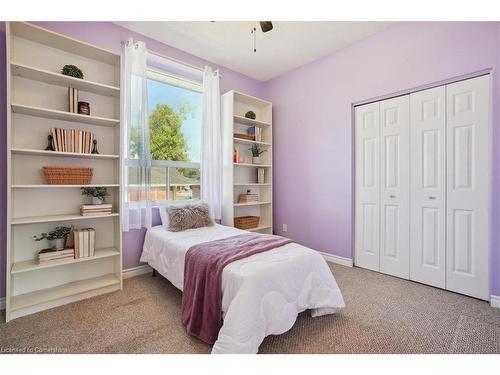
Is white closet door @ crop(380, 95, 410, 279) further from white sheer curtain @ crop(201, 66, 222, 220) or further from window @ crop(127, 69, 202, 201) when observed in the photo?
window @ crop(127, 69, 202, 201)

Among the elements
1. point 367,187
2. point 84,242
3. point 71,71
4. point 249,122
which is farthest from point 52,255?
point 367,187

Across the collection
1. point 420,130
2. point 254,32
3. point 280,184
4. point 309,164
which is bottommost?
point 280,184

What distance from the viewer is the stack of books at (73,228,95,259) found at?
2162 mm

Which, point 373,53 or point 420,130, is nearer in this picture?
point 420,130

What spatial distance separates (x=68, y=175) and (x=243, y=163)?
2.13 metres

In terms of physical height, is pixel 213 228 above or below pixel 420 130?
below

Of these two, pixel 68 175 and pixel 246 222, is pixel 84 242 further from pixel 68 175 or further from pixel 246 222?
pixel 246 222

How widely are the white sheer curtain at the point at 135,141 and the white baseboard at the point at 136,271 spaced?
498 mm

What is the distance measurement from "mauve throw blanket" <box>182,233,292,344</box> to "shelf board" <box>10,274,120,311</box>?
1.06 meters

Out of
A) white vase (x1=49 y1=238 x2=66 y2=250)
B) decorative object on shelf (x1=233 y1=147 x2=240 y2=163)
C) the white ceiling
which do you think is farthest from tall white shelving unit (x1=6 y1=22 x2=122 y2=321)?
decorative object on shelf (x1=233 y1=147 x2=240 y2=163)

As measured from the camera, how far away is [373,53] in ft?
9.25
